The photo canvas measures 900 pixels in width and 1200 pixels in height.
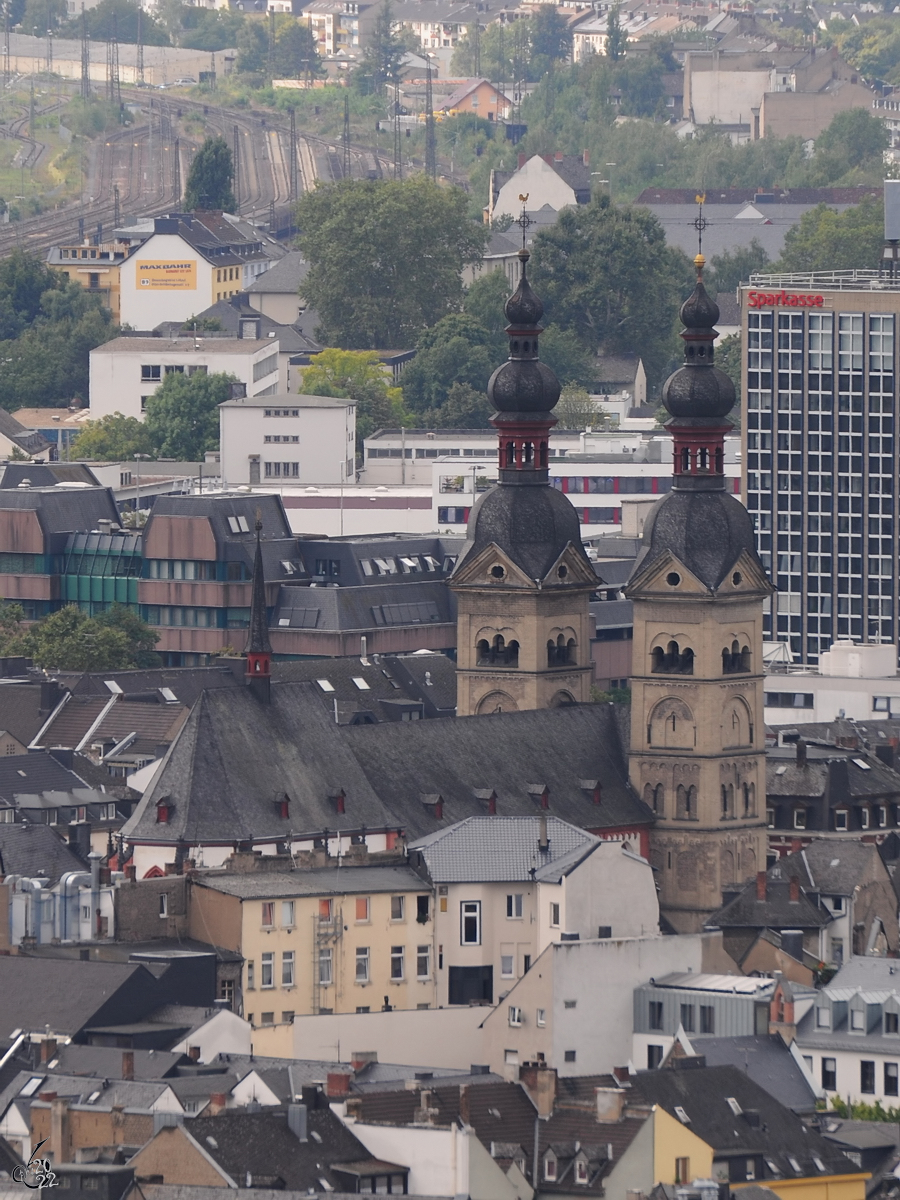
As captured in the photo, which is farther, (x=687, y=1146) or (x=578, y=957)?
(x=578, y=957)

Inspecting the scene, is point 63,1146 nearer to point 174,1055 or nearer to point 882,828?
point 174,1055

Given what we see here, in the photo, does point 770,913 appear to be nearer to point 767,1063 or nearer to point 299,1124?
point 767,1063

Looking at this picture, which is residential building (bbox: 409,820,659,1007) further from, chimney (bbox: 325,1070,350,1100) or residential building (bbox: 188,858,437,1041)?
chimney (bbox: 325,1070,350,1100)

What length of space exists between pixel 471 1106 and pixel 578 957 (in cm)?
2155

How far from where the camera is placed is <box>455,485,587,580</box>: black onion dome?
175875mm

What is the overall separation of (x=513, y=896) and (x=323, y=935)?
237 inches

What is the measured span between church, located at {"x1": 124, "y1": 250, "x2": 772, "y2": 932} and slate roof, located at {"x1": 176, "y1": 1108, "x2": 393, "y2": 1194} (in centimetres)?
3462

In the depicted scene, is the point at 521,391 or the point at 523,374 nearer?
the point at 521,391

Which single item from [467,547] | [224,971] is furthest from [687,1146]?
[467,547]

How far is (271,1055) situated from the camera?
479ft

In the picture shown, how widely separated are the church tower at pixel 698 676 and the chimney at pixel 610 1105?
40.9 meters

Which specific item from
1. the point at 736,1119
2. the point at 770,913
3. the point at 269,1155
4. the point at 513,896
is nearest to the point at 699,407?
the point at 770,913

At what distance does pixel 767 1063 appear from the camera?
143 meters
